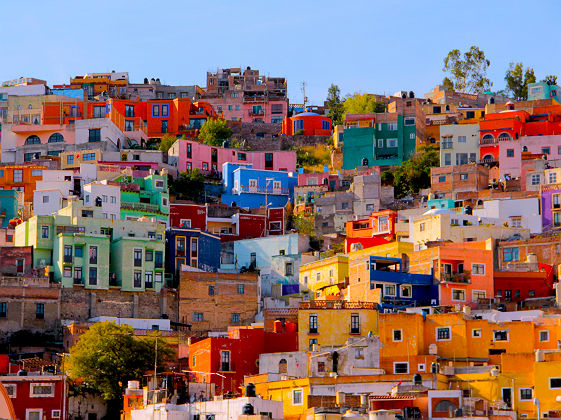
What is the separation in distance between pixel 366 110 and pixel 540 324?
164 ft

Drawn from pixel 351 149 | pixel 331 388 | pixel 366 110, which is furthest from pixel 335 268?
pixel 366 110

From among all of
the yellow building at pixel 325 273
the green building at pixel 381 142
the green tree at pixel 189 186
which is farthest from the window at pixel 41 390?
the green building at pixel 381 142

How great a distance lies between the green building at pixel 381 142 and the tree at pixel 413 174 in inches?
112

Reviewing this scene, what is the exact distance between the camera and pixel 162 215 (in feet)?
260

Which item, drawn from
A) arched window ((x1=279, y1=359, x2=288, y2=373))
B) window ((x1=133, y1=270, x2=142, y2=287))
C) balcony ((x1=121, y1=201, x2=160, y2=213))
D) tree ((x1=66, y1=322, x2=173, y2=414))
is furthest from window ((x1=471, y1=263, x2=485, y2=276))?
balcony ((x1=121, y1=201, x2=160, y2=213))

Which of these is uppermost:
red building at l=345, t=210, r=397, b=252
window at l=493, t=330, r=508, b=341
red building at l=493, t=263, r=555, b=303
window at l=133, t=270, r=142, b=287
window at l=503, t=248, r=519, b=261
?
red building at l=345, t=210, r=397, b=252

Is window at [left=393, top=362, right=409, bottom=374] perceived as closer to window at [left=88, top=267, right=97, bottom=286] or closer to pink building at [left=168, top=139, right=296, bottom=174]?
window at [left=88, top=267, right=97, bottom=286]

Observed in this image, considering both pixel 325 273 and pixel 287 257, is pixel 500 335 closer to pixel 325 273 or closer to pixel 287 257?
pixel 325 273

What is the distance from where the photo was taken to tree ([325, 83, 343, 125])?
111431 mm

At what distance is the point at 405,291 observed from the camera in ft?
202

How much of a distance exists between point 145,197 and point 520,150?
934 inches

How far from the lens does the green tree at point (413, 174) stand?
8744cm

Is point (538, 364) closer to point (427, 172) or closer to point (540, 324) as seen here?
point (540, 324)

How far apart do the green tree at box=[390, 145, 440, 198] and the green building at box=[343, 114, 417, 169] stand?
2836 millimetres
